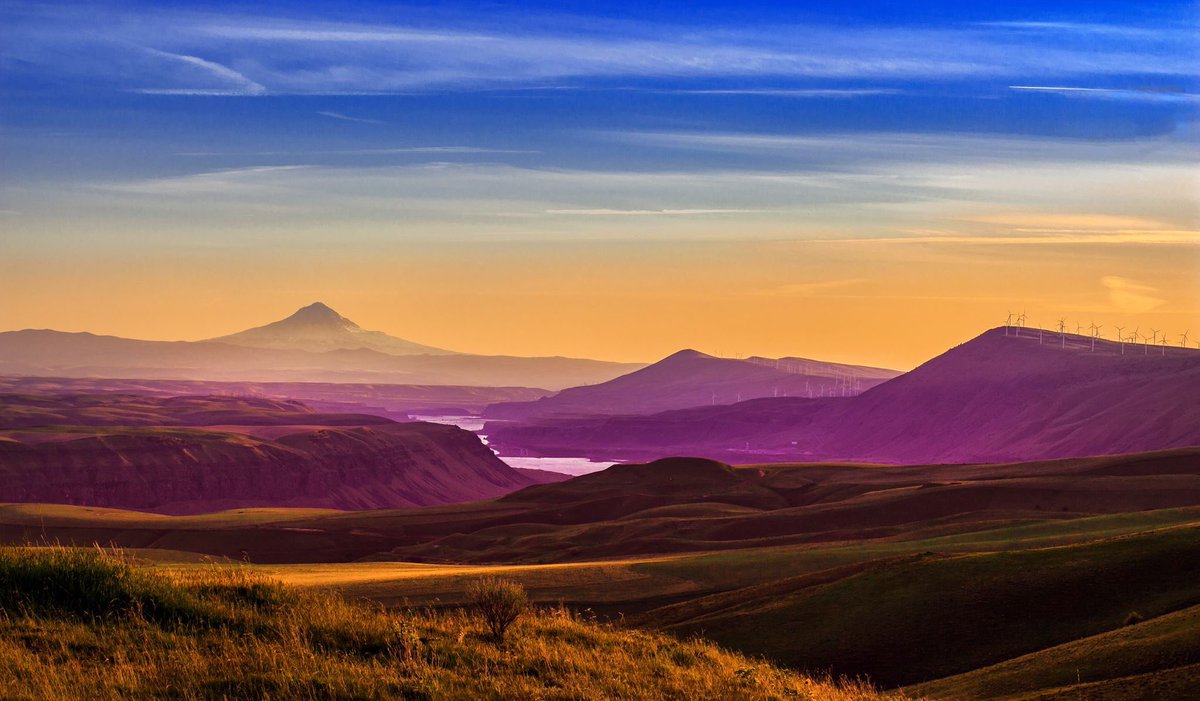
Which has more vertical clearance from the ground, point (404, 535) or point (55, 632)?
point (55, 632)

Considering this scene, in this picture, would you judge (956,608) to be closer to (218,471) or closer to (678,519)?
(678,519)

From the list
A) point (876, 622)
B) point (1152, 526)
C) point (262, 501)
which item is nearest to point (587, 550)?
point (1152, 526)

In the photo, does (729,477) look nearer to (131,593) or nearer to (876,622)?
(876,622)

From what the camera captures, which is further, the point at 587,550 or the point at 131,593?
the point at 587,550

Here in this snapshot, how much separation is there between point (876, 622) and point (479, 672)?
21168 mm

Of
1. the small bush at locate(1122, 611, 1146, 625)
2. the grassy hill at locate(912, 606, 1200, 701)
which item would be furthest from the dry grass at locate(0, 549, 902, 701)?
the small bush at locate(1122, 611, 1146, 625)

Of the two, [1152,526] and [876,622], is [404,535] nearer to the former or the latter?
[1152,526]

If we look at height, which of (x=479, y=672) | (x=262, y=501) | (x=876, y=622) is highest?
(x=479, y=672)

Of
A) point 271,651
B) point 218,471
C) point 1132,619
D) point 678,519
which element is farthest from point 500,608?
point 218,471

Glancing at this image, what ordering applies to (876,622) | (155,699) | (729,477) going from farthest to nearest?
1. (729,477)
2. (876,622)
3. (155,699)

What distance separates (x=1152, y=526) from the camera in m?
57.0

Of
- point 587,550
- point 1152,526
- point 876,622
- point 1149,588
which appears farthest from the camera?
point 587,550

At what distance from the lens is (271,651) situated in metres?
15.0

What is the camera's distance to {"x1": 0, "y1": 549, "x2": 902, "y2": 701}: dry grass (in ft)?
45.1
